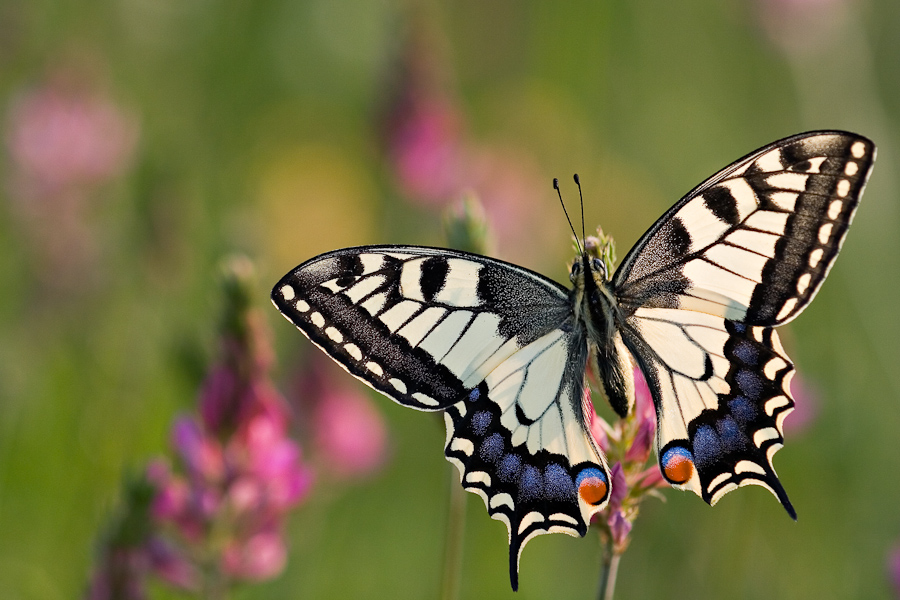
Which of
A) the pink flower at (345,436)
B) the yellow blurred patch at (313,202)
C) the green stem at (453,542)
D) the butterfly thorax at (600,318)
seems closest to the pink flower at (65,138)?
the yellow blurred patch at (313,202)

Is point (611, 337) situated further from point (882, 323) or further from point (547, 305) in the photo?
point (882, 323)

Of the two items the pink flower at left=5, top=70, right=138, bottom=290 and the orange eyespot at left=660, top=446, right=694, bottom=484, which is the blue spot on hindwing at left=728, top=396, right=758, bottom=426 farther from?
the pink flower at left=5, top=70, right=138, bottom=290

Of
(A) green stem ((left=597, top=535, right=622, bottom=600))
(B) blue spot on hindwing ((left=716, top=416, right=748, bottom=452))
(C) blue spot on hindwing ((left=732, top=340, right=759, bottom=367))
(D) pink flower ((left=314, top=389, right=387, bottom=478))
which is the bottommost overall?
(D) pink flower ((left=314, top=389, right=387, bottom=478))

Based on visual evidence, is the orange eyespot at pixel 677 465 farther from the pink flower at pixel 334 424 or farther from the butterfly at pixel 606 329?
the pink flower at pixel 334 424

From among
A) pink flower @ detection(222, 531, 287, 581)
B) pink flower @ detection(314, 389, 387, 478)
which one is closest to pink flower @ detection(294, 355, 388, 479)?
pink flower @ detection(314, 389, 387, 478)

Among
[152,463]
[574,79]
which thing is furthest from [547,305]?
[574,79]

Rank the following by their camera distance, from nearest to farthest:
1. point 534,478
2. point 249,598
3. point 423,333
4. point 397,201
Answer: point 534,478, point 423,333, point 249,598, point 397,201
